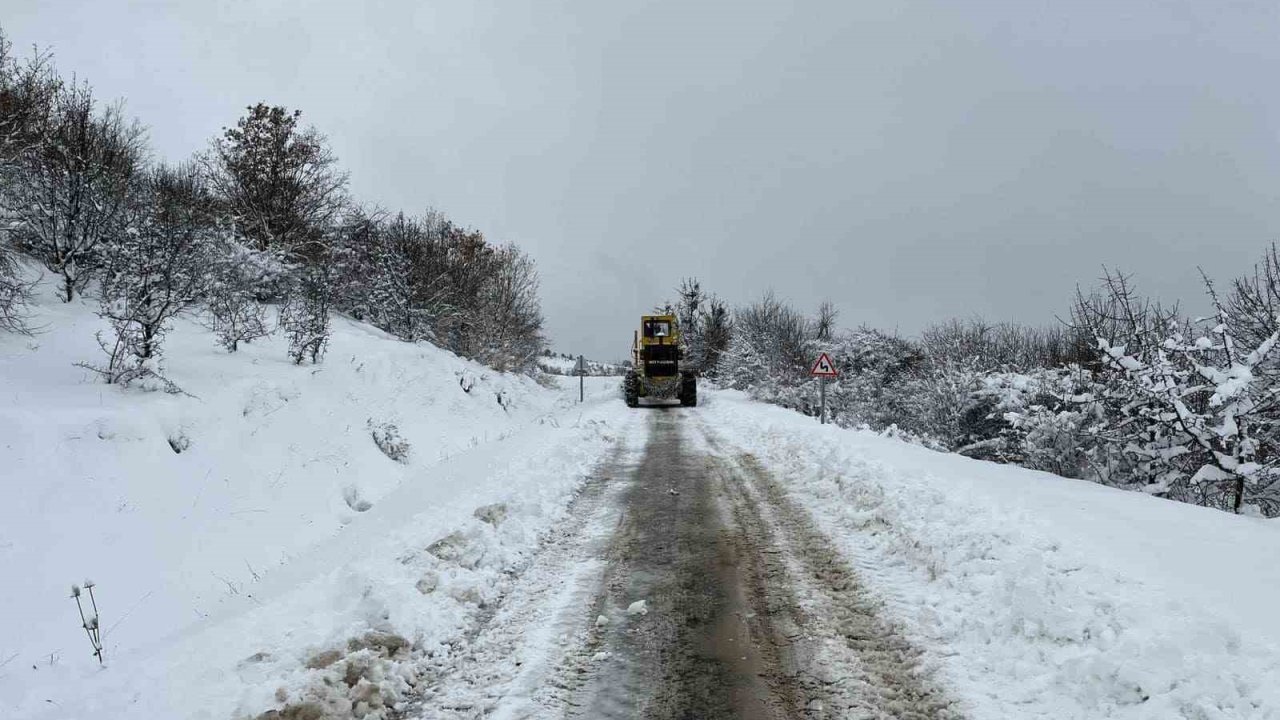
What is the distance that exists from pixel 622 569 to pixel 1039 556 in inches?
137

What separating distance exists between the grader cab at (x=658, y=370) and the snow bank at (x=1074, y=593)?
18995 millimetres

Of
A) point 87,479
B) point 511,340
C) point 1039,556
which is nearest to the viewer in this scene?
point 1039,556

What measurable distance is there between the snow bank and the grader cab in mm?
18995

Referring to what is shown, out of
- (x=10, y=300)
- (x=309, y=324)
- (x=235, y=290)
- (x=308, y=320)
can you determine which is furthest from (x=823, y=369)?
(x=10, y=300)

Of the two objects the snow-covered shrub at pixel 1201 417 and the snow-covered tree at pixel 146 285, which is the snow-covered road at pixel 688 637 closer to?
the snow-covered shrub at pixel 1201 417

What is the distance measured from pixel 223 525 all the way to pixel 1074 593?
1001 cm

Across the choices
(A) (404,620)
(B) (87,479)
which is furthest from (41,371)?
(A) (404,620)

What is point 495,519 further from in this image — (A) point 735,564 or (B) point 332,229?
(B) point 332,229

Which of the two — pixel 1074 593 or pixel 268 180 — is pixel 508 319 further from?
pixel 1074 593

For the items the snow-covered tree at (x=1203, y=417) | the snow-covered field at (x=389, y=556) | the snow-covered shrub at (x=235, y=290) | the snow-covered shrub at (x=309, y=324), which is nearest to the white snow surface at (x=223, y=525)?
the snow-covered field at (x=389, y=556)

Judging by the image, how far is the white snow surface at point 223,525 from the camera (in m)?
3.83

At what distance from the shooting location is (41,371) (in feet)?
31.9

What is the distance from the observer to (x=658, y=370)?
27062 mm

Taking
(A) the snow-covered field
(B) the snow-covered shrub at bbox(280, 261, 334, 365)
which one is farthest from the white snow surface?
(B) the snow-covered shrub at bbox(280, 261, 334, 365)
